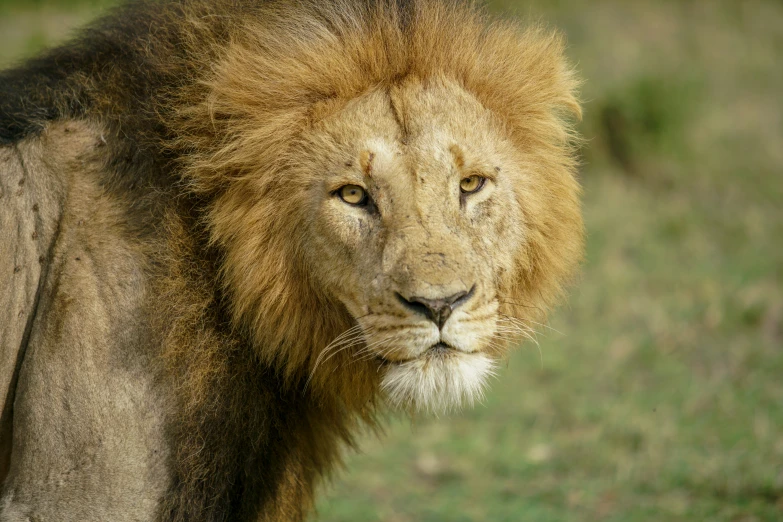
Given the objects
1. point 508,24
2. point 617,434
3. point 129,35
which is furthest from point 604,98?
point 129,35

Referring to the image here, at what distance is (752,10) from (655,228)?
25.7 feet

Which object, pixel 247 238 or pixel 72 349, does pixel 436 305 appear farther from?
pixel 72 349

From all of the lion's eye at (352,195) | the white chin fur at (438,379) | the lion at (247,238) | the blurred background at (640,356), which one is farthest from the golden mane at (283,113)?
the blurred background at (640,356)

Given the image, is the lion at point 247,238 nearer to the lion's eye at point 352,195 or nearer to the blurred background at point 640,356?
the lion's eye at point 352,195

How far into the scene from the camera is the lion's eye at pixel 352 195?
3066mm

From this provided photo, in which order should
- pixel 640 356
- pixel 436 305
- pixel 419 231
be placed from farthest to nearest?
pixel 640 356 < pixel 419 231 < pixel 436 305

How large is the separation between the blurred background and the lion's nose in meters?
1.04

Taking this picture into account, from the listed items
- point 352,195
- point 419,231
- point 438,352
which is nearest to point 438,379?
point 438,352

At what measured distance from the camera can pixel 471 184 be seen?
3.12 meters

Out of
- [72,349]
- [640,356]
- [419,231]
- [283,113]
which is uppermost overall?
[283,113]

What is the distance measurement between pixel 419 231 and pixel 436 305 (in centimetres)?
29

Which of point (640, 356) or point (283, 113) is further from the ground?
point (283, 113)

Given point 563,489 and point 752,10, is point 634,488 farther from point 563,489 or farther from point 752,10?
point 752,10

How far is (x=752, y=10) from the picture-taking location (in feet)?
48.4
